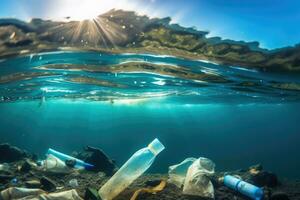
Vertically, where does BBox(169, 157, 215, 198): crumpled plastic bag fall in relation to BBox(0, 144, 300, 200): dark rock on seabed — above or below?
above

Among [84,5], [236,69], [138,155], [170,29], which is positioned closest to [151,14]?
[170,29]

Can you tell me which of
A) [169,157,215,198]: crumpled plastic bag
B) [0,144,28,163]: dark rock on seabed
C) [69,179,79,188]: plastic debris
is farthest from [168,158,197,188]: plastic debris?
[0,144,28,163]: dark rock on seabed

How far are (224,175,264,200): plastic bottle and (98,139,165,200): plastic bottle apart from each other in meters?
2.28

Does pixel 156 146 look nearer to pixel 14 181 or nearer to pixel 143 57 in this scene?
pixel 14 181

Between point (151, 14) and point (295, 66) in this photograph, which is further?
point (295, 66)

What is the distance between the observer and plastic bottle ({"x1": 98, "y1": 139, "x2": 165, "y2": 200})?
29.1ft

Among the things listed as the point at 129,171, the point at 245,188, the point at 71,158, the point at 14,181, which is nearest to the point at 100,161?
the point at 71,158

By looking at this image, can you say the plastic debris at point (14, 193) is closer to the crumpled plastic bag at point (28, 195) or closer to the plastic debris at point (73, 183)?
the crumpled plastic bag at point (28, 195)

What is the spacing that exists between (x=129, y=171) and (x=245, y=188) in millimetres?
3203

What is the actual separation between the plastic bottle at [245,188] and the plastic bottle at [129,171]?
228cm

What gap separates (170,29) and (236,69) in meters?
6.16

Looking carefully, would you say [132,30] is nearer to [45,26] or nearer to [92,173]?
[45,26]

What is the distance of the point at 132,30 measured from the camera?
1061 cm

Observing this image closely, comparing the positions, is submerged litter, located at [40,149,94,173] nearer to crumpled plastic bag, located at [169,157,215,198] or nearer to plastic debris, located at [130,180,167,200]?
plastic debris, located at [130,180,167,200]
